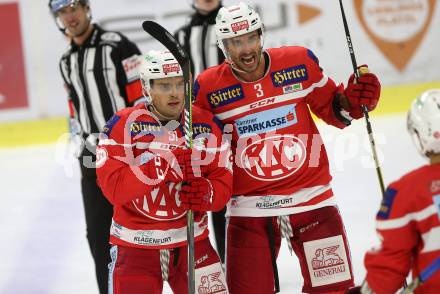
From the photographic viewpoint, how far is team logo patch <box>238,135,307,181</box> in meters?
3.69

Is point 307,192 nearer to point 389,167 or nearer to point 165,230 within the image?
point 165,230

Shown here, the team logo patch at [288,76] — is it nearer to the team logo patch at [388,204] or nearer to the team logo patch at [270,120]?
the team logo patch at [270,120]

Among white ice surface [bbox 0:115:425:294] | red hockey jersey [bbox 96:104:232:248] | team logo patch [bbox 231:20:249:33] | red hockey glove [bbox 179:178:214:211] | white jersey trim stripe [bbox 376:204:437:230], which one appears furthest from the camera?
white ice surface [bbox 0:115:425:294]

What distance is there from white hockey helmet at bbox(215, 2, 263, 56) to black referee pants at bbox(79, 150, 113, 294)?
110 centimetres

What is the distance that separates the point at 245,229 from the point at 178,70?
0.70 m

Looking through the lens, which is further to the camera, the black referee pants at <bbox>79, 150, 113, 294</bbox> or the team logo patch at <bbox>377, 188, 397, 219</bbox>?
the black referee pants at <bbox>79, 150, 113, 294</bbox>

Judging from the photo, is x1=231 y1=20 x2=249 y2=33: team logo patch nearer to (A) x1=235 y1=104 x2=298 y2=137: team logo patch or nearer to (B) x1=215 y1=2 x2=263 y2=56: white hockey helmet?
(B) x1=215 y1=2 x2=263 y2=56: white hockey helmet

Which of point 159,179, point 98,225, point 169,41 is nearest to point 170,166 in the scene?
point 159,179

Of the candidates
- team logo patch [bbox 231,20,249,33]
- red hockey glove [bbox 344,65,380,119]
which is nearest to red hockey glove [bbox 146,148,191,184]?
team logo patch [bbox 231,20,249,33]

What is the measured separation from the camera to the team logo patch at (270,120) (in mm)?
3691

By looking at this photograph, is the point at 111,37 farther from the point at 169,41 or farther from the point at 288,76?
the point at 288,76

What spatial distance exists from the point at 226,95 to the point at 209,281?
0.76 meters

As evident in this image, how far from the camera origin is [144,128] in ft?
11.7

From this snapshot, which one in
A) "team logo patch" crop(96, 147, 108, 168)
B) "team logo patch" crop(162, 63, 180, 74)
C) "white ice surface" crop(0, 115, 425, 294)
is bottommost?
"white ice surface" crop(0, 115, 425, 294)
